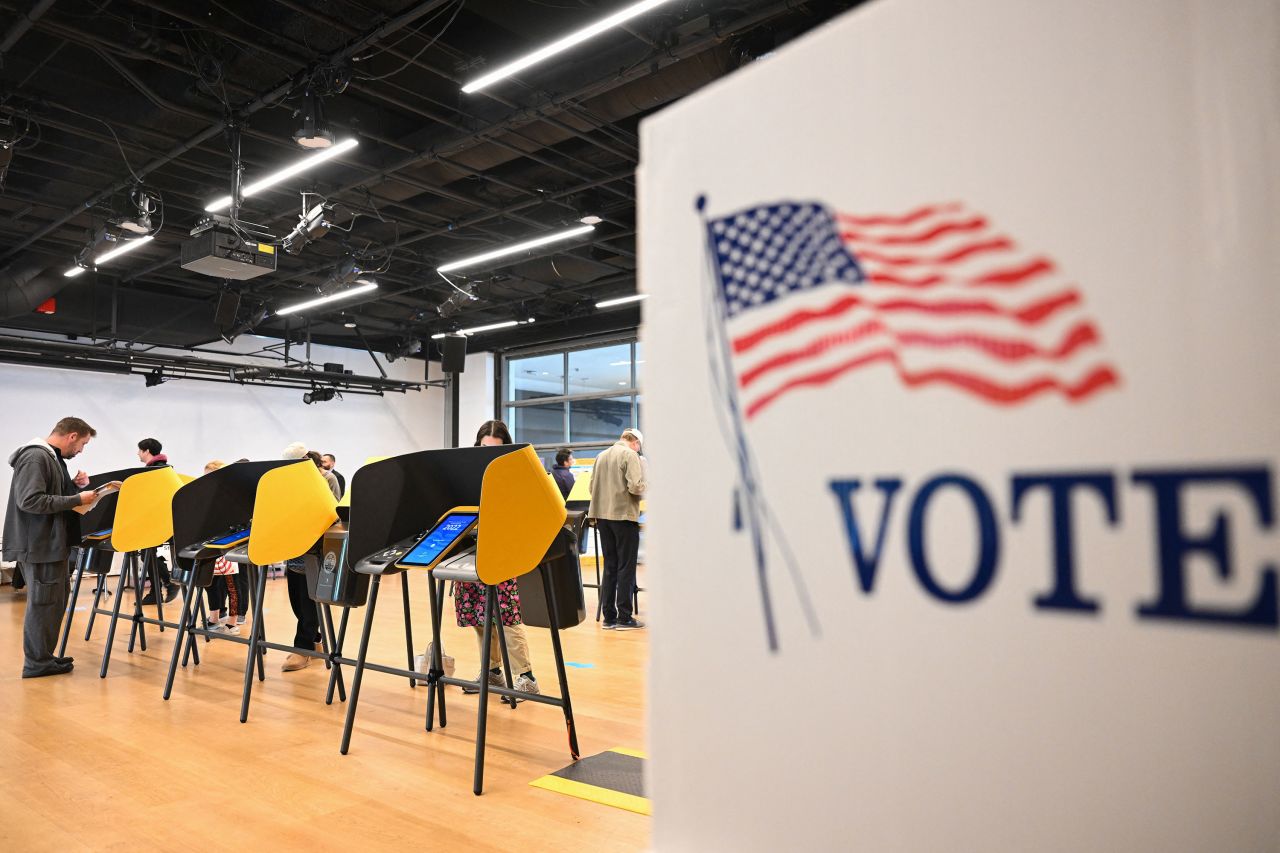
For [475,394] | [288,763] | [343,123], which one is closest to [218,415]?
[475,394]

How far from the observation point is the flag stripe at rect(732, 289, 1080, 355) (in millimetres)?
522

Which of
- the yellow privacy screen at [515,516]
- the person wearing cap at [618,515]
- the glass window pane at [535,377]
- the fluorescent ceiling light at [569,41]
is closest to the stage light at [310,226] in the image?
the fluorescent ceiling light at [569,41]

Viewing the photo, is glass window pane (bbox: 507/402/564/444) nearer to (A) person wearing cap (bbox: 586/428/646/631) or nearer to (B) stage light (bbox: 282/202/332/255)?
(B) stage light (bbox: 282/202/332/255)

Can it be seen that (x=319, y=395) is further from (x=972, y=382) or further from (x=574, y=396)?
(x=972, y=382)

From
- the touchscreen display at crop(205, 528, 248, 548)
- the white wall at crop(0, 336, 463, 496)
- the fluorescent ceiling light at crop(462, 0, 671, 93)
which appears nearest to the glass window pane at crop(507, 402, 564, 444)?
the white wall at crop(0, 336, 463, 496)

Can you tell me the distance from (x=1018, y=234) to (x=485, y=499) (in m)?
2.35

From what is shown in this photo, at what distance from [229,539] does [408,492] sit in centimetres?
163

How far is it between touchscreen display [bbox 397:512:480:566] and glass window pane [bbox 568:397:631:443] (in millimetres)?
10068

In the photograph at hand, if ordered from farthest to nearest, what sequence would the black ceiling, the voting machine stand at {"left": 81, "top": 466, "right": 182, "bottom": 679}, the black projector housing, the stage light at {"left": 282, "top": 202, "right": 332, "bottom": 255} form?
the stage light at {"left": 282, "top": 202, "right": 332, "bottom": 255}, the black projector housing, the black ceiling, the voting machine stand at {"left": 81, "top": 466, "right": 182, "bottom": 679}

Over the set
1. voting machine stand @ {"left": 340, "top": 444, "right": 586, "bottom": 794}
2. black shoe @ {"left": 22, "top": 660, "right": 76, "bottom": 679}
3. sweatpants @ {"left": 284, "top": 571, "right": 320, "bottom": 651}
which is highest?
voting machine stand @ {"left": 340, "top": 444, "right": 586, "bottom": 794}

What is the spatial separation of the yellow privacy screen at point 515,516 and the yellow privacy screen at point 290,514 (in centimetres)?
137

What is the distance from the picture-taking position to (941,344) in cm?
56

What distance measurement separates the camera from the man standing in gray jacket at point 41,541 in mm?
4516

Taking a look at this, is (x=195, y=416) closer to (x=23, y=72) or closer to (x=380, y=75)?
(x=23, y=72)
